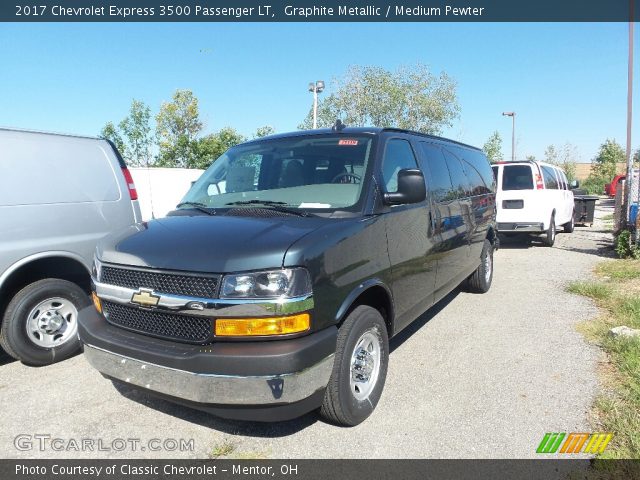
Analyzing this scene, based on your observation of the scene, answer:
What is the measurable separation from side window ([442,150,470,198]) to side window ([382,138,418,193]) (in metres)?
1.06

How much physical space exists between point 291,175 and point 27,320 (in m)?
2.79

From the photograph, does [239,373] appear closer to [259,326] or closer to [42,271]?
[259,326]

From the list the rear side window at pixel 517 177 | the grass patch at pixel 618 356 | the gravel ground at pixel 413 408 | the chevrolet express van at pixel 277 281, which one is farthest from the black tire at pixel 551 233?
the chevrolet express van at pixel 277 281

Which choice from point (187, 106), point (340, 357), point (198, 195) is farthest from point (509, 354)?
point (187, 106)

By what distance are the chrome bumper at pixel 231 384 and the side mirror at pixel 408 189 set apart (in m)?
1.31

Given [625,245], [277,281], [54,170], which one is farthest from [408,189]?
[625,245]

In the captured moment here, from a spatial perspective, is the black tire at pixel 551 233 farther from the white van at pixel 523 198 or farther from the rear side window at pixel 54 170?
the rear side window at pixel 54 170

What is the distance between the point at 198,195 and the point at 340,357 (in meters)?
2.03

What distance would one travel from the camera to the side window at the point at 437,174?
425 cm

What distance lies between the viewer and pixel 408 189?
3182 millimetres

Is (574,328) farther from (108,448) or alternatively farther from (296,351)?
(108,448)

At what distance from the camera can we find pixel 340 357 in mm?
2713

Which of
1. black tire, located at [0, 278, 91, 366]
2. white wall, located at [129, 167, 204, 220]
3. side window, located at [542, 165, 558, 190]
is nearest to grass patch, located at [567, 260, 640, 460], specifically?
side window, located at [542, 165, 558, 190]

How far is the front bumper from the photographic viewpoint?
2328 millimetres
